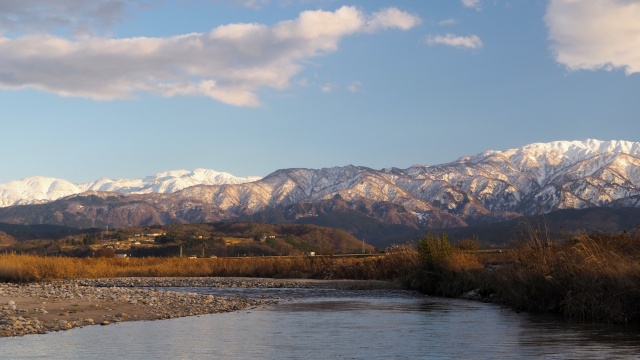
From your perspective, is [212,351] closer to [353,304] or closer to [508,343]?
[508,343]

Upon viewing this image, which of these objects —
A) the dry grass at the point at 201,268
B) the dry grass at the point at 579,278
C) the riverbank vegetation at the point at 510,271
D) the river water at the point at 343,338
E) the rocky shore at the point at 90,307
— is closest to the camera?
the river water at the point at 343,338

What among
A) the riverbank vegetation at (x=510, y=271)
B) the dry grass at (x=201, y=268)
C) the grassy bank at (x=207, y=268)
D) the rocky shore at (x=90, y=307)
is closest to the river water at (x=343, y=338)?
the rocky shore at (x=90, y=307)

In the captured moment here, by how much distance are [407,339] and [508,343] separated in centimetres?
335

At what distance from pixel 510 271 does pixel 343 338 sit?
50.3ft

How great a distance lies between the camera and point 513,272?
1529 inches

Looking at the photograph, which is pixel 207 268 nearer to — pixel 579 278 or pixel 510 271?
pixel 510 271

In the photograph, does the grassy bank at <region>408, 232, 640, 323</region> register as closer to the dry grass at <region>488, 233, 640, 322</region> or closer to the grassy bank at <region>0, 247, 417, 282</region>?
the dry grass at <region>488, 233, 640, 322</region>

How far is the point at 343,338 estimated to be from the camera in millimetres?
26953

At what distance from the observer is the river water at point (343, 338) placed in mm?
22922

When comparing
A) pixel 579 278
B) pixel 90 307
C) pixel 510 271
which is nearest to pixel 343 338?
pixel 579 278

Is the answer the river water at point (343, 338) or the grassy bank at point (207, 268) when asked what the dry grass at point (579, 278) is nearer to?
the river water at point (343, 338)

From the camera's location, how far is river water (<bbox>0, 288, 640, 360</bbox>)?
22.9 m

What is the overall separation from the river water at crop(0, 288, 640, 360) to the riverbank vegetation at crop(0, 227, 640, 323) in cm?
169

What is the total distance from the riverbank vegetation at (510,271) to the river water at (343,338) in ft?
5.54
